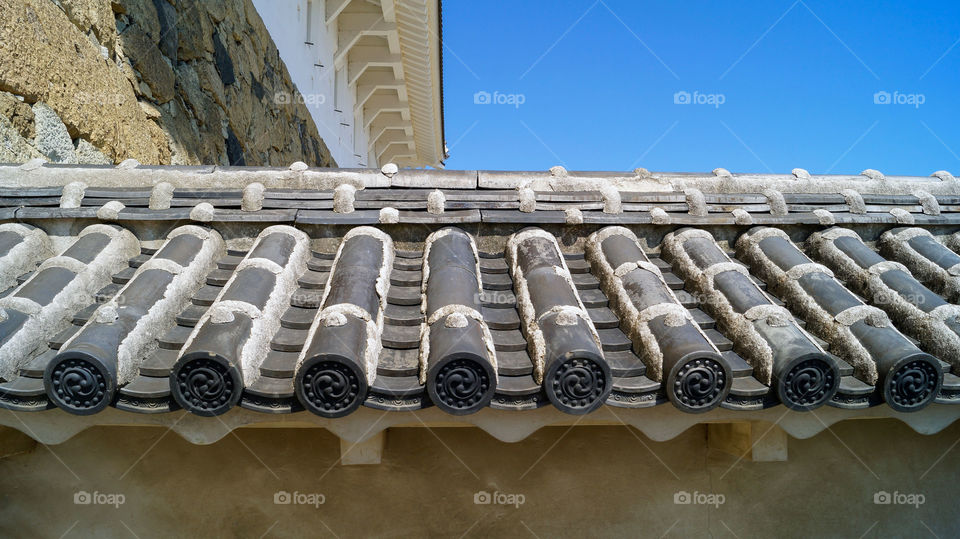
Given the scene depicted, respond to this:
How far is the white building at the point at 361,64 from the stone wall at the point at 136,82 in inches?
43.9

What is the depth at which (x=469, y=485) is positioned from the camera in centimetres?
275

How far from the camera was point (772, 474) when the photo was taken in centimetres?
288

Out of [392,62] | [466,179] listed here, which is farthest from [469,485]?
[392,62]

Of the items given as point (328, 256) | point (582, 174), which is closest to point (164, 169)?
point (328, 256)

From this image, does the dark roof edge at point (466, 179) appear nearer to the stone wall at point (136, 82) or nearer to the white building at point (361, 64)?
the stone wall at point (136, 82)

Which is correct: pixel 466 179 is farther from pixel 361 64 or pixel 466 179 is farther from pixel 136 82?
pixel 361 64

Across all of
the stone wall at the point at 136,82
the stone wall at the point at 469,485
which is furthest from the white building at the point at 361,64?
the stone wall at the point at 469,485

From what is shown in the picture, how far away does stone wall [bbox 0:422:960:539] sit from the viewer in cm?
269

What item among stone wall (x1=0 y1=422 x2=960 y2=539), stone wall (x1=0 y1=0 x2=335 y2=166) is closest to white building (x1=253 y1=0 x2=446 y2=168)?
stone wall (x1=0 y1=0 x2=335 y2=166)

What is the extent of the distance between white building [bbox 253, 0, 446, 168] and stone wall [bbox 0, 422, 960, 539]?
5.96m

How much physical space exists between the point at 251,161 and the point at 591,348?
5.98 m

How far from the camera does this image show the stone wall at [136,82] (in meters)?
3.33

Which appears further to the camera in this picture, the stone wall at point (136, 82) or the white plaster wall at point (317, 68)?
the white plaster wall at point (317, 68)

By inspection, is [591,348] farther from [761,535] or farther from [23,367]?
[23,367]
